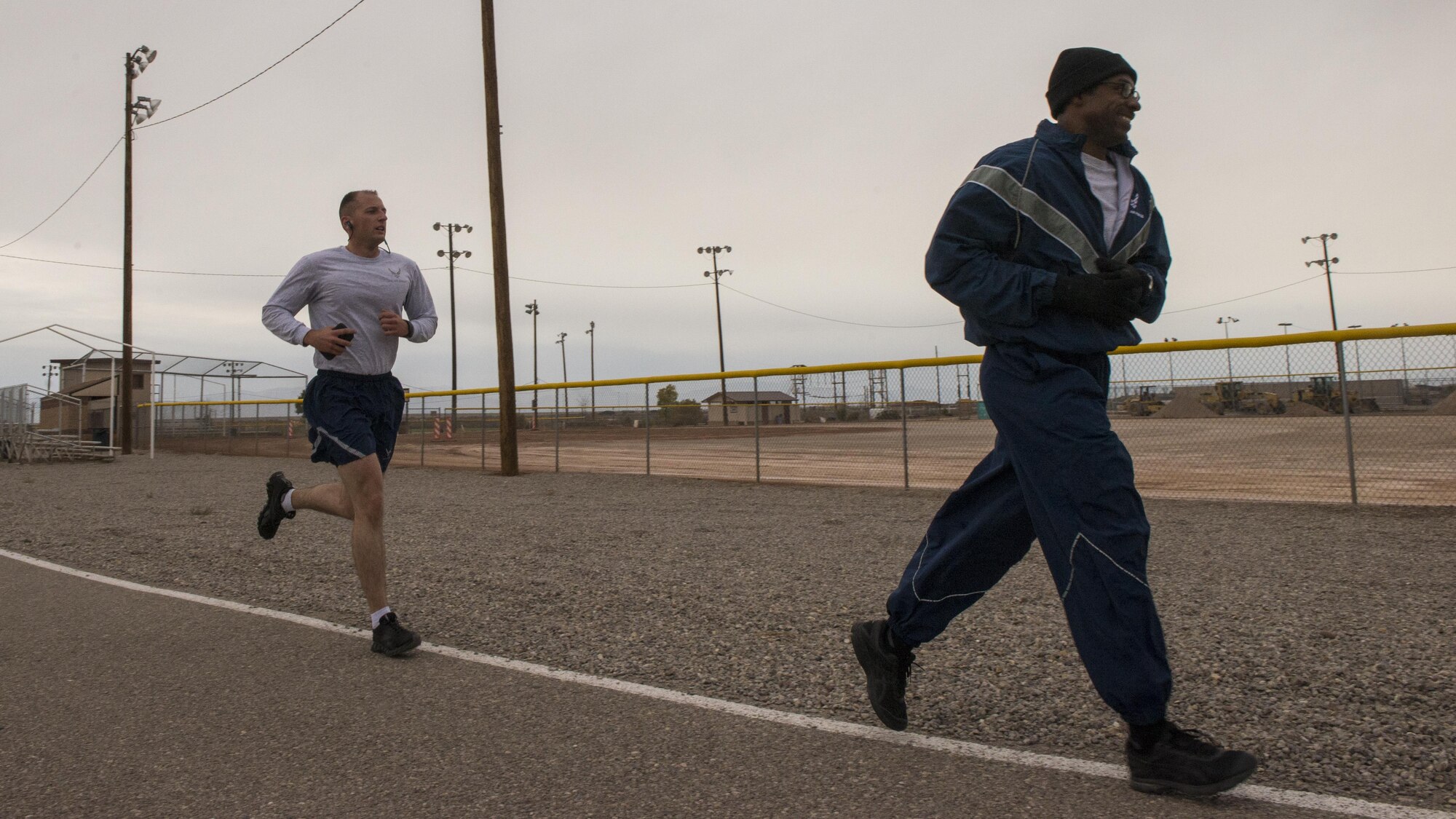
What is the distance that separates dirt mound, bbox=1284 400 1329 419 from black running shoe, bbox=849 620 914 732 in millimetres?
7546

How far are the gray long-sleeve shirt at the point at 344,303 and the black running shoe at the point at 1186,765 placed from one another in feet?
10.1

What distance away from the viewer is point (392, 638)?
3.39 meters

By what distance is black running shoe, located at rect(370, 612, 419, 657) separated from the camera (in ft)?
11.1

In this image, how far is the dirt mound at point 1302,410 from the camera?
8242 mm

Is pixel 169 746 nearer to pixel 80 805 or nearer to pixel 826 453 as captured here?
pixel 80 805

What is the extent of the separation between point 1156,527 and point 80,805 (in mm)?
6995

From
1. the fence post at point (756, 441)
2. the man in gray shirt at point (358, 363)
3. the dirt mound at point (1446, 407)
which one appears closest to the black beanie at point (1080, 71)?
the man in gray shirt at point (358, 363)

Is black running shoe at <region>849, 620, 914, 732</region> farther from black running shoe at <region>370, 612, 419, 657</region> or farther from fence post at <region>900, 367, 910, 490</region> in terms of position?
fence post at <region>900, 367, 910, 490</region>

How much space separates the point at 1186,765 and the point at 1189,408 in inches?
324

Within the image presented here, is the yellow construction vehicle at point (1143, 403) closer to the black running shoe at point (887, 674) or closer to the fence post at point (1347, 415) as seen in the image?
the fence post at point (1347, 415)

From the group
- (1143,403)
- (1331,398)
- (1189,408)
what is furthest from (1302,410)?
(1143,403)

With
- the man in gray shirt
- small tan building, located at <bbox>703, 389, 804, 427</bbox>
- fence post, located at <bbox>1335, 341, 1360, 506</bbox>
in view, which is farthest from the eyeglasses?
small tan building, located at <bbox>703, 389, 804, 427</bbox>

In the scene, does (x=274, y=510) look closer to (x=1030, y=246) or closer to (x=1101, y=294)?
(x=1030, y=246)

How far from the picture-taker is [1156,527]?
7.07m
